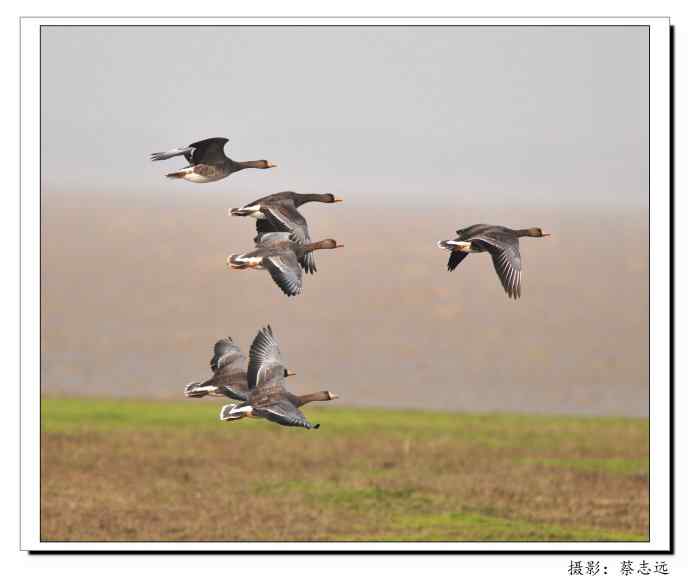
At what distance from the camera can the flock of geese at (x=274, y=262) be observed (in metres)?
10.8

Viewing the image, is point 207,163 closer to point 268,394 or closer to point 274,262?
point 274,262

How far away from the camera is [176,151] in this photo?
12.5m

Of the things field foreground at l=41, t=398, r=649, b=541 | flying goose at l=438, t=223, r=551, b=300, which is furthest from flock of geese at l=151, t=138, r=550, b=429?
field foreground at l=41, t=398, r=649, b=541

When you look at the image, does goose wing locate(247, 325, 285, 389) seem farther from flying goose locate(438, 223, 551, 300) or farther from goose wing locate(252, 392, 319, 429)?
flying goose locate(438, 223, 551, 300)

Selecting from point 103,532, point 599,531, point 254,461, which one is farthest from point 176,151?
point 254,461

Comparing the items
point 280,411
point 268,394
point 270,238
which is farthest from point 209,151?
point 280,411

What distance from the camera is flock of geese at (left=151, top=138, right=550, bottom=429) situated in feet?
35.6

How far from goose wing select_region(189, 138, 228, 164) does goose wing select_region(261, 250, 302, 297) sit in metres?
2.19

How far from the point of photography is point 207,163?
42.5ft

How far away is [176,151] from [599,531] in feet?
97.5

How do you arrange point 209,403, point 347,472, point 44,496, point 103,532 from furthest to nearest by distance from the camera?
1. point 209,403
2. point 347,472
3. point 44,496
4. point 103,532

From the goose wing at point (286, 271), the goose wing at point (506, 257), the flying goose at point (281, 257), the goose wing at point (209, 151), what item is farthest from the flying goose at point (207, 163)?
the goose wing at point (506, 257)

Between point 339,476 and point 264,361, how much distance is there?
115 feet

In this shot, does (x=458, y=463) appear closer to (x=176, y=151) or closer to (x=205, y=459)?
(x=205, y=459)
